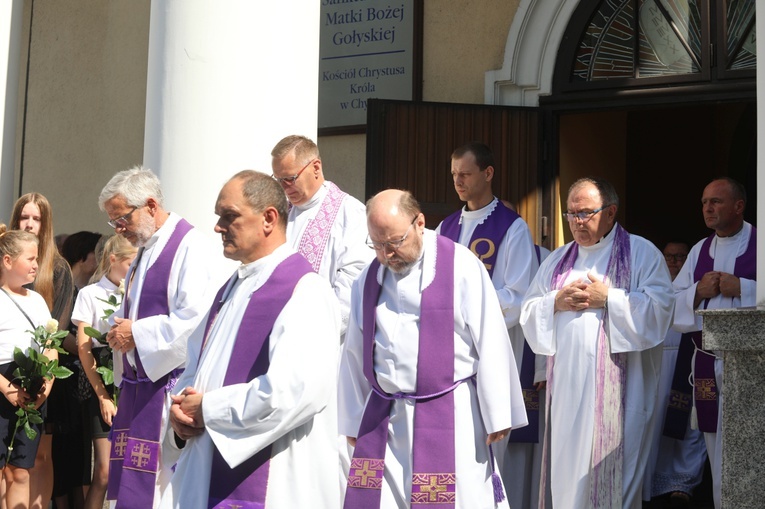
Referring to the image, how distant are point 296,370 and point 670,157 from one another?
10.5 metres

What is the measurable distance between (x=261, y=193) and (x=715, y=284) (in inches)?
142

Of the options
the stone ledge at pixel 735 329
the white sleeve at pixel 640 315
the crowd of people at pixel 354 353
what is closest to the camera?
the crowd of people at pixel 354 353

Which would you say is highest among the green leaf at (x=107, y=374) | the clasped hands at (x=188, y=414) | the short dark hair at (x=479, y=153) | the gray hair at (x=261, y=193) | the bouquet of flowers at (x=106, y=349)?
the short dark hair at (x=479, y=153)

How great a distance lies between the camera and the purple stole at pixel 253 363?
4.71 meters

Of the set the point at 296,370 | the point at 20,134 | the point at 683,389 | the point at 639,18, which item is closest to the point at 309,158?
the point at 296,370

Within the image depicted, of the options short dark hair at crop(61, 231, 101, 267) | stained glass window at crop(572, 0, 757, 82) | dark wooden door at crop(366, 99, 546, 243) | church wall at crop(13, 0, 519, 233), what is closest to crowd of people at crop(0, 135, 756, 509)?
short dark hair at crop(61, 231, 101, 267)

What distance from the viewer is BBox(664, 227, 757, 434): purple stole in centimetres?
767

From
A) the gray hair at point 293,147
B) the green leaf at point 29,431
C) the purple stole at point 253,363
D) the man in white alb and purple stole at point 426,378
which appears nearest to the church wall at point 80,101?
the green leaf at point 29,431

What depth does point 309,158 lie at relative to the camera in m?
6.83

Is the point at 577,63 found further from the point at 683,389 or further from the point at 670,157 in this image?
the point at 670,157

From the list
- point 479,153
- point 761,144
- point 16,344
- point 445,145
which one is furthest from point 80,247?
point 761,144

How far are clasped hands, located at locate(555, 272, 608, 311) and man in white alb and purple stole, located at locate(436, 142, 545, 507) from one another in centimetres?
52

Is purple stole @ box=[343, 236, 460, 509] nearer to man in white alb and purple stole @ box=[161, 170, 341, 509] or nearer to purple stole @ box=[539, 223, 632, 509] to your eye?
man in white alb and purple stole @ box=[161, 170, 341, 509]

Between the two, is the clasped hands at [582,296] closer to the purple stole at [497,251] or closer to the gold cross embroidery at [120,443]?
the purple stole at [497,251]
